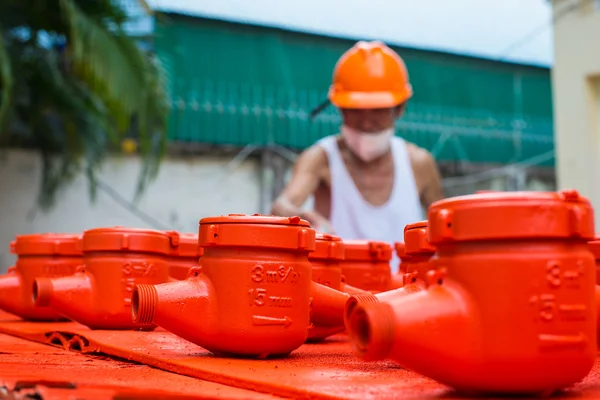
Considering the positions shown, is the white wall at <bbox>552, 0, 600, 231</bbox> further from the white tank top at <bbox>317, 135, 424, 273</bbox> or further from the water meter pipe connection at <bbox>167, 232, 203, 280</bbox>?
the water meter pipe connection at <bbox>167, 232, 203, 280</bbox>

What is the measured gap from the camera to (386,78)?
5402mm

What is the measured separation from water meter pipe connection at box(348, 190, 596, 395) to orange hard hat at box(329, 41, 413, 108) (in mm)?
4159

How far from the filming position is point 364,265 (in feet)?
8.30

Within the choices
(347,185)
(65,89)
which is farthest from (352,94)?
(65,89)

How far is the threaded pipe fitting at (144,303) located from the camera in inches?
66.7

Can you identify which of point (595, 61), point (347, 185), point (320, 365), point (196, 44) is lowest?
point (320, 365)

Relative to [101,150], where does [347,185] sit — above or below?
below

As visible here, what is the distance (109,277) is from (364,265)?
29.6 inches

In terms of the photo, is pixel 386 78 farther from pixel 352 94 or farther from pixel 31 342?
pixel 31 342

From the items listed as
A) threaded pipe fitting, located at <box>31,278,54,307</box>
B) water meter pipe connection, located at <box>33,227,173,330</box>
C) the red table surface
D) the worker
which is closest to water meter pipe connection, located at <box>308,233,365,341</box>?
the red table surface

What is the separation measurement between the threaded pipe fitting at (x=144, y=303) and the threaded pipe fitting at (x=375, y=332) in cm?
60

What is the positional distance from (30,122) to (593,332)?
5.91 metres

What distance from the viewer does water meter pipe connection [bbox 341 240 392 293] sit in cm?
252

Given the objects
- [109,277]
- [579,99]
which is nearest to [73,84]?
[579,99]
